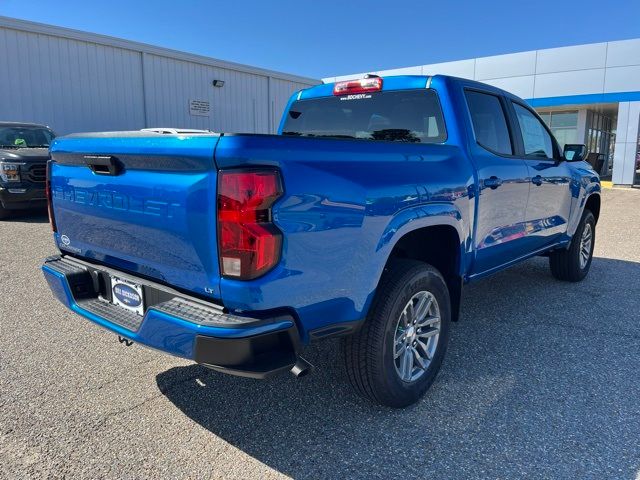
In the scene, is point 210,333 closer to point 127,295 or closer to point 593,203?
point 127,295

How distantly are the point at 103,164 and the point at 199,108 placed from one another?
47.6 feet

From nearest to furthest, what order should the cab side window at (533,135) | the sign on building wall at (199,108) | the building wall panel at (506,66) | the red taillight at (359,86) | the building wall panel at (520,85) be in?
1. the red taillight at (359,86)
2. the cab side window at (533,135)
3. the sign on building wall at (199,108)
4. the building wall panel at (506,66)
5. the building wall panel at (520,85)

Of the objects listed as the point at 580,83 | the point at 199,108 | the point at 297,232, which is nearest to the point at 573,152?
the point at 297,232

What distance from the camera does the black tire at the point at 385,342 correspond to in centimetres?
256

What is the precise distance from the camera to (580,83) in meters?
19.7

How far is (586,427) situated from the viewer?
8.78 feet

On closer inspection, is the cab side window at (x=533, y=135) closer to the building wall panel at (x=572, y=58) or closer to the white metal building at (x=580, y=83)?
the white metal building at (x=580, y=83)

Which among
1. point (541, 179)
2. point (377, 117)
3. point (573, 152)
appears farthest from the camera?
point (573, 152)

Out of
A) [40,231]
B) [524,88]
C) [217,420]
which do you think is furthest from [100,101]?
[524,88]

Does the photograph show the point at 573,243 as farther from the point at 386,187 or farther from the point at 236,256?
the point at 236,256

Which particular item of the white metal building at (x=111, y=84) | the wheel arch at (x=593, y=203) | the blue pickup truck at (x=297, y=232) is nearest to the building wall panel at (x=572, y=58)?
the white metal building at (x=111, y=84)

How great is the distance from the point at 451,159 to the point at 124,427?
2.41 meters

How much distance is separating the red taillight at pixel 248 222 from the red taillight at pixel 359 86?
2014 mm

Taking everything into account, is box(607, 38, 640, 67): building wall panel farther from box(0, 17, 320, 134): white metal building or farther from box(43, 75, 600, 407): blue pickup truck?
box(43, 75, 600, 407): blue pickup truck
